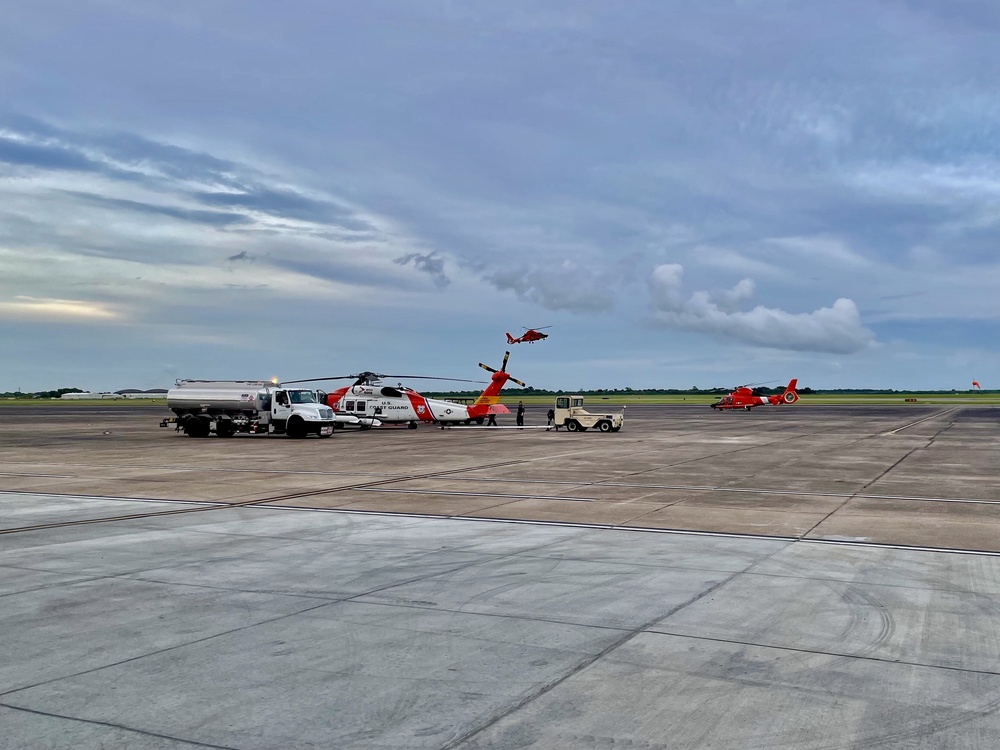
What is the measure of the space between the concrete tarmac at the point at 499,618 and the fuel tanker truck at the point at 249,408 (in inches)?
821

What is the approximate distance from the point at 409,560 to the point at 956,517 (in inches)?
407

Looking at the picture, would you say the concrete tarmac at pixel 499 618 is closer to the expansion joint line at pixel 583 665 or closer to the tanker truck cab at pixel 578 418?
the expansion joint line at pixel 583 665

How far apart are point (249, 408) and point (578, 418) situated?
18436 mm

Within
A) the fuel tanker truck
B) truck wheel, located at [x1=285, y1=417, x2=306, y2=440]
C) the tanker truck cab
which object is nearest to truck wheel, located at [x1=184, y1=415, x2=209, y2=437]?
the fuel tanker truck

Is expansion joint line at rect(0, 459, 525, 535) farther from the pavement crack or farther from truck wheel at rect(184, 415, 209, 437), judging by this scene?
truck wheel at rect(184, 415, 209, 437)

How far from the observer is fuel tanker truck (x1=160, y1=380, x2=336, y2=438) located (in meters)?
40.3

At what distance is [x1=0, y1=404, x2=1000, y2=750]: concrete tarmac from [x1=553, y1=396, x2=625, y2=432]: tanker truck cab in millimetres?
28594

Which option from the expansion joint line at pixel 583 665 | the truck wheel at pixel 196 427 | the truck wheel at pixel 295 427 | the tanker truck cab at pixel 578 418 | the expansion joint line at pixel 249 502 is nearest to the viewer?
the expansion joint line at pixel 583 665

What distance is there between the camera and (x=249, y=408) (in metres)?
40.8

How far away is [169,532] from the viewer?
13.5 meters

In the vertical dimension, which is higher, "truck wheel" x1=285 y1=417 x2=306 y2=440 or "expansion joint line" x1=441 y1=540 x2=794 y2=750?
"truck wheel" x1=285 y1=417 x2=306 y2=440

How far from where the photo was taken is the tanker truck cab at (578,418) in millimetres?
48125

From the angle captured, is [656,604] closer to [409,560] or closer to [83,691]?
Answer: [409,560]

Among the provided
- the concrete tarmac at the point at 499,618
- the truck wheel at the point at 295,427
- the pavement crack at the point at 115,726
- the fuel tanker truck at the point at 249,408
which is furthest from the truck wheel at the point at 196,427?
the pavement crack at the point at 115,726
